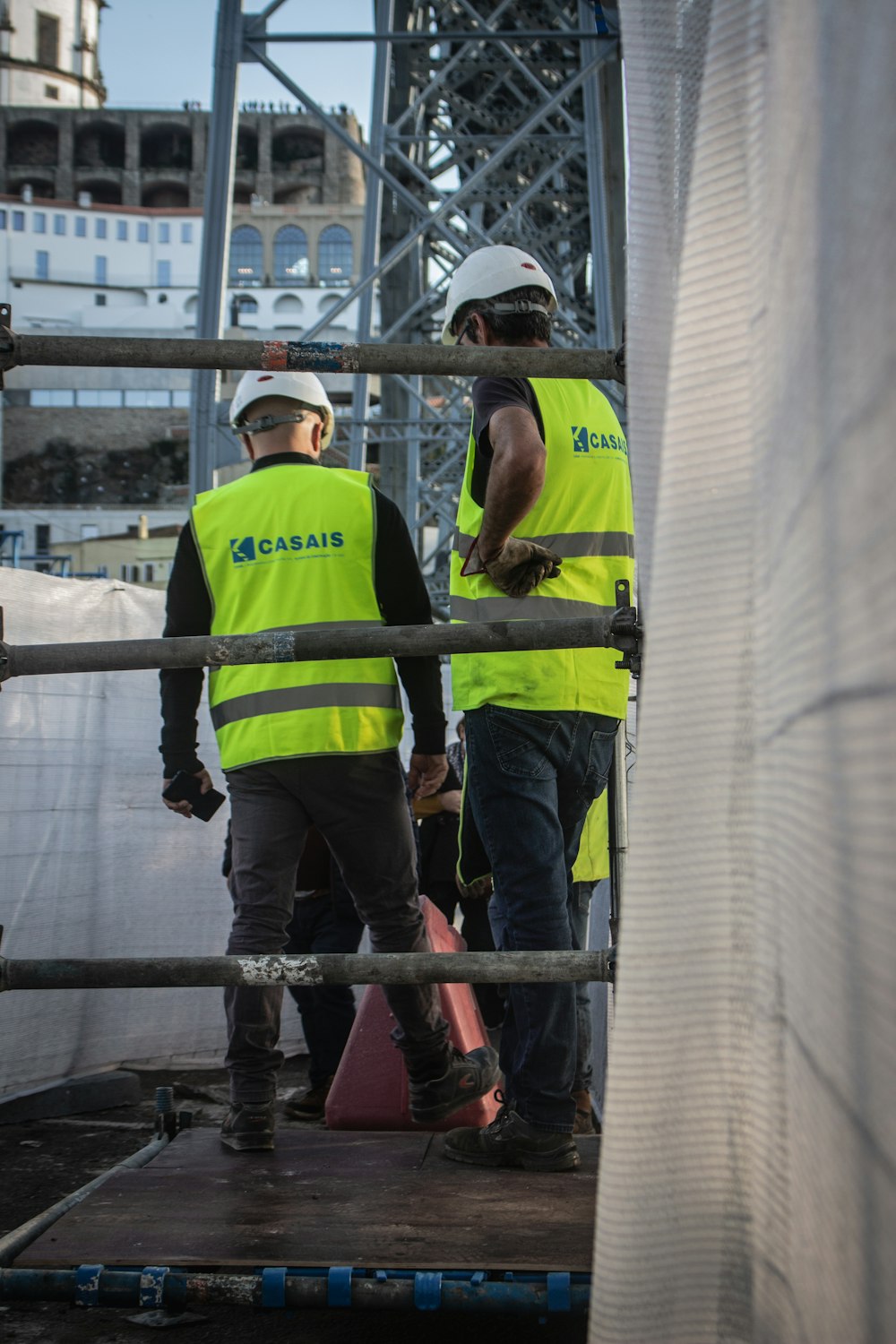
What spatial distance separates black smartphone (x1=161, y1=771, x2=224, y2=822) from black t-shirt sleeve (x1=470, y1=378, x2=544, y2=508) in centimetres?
111

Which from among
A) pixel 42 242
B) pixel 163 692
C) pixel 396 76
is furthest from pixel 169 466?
pixel 163 692

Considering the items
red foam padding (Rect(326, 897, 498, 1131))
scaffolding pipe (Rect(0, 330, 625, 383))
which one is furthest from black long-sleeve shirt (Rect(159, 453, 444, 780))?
scaffolding pipe (Rect(0, 330, 625, 383))

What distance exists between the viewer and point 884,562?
862mm

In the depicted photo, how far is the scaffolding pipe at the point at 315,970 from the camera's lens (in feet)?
7.88

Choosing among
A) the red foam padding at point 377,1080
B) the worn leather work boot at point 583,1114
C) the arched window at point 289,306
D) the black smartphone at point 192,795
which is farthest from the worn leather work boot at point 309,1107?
the arched window at point 289,306

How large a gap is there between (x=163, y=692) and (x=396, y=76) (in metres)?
11.6

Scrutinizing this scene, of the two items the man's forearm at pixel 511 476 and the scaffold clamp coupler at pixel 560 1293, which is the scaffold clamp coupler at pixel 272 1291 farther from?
the man's forearm at pixel 511 476

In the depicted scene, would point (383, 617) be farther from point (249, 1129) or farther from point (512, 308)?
point (249, 1129)

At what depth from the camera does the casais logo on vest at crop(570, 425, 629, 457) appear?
332 centimetres

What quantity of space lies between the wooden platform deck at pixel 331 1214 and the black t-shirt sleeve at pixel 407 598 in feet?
3.63

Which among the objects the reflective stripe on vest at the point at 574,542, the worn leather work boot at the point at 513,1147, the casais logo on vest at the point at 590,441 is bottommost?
the worn leather work boot at the point at 513,1147

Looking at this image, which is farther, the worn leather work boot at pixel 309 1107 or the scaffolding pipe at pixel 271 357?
the worn leather work boot at pixel 309 1107

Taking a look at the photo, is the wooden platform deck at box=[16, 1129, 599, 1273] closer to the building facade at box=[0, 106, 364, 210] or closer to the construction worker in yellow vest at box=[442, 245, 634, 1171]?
the construction worker in yellow vest at box=[442, 245, 634, 1171]

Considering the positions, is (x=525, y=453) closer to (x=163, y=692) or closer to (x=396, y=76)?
(x=163, y=692)
